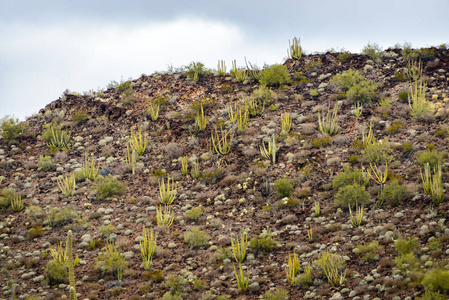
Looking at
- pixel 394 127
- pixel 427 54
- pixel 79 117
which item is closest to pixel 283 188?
pixel 394 127

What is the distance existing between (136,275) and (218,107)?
9332 mm

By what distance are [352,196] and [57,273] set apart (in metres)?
7.57

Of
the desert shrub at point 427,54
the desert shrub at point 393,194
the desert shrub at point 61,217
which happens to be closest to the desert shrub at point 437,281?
the desert shrub at point 393,194

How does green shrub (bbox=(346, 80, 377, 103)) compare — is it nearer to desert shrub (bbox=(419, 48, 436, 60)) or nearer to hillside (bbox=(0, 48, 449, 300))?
hillside (bbox=(0, 48, 449, 300))

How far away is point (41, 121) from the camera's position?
2277 cm

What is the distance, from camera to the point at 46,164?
18688mm

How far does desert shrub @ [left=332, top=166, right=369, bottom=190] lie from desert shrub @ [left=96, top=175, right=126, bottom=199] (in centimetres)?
661

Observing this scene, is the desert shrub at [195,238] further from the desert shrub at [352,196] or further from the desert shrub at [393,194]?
the desert shrub at [393,194]

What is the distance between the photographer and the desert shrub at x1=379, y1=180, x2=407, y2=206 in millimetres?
12969

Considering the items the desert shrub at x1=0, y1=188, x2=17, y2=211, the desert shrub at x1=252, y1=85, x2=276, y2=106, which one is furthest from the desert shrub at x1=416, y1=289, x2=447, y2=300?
the desert shrub at x1=0, y1=188, x2=17, y2=211

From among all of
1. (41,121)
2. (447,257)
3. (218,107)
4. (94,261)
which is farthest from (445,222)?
(41,121)

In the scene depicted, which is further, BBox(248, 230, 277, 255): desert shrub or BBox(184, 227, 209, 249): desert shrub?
BBox(184, 227, 209, 249): desert shrub

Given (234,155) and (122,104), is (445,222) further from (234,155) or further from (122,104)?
(122,104)

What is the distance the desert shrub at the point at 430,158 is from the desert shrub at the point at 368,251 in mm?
3500
